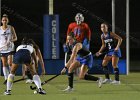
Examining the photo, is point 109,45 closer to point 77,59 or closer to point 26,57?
point 77,59

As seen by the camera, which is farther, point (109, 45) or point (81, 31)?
point (109, 45)

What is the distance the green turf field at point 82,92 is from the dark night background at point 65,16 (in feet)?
33.0

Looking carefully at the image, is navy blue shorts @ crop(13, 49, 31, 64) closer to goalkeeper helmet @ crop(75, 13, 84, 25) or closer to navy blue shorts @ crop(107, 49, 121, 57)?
goalkeeper helmet @ crop(75, 13, 84, 25)

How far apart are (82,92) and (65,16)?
14914mm

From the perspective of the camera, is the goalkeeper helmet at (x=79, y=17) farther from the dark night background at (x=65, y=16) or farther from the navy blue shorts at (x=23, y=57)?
the dark night background at (x=65, y=16)

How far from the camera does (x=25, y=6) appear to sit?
29484 millimetres

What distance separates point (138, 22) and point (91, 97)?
17.5m

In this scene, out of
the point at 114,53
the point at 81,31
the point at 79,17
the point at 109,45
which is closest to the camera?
the point at 79,17

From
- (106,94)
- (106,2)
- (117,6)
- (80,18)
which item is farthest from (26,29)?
(106,94)

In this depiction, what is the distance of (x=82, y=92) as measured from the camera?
47.0 ft

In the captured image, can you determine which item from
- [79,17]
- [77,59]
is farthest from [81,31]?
[77,59]

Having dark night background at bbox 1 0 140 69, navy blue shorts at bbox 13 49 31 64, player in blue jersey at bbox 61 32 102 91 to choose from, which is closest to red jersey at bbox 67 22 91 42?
player in blue jersey at bbox 61 32 102 91

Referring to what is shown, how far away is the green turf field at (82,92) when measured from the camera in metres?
13.1

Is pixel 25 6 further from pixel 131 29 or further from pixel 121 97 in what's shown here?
pixel 121 97
